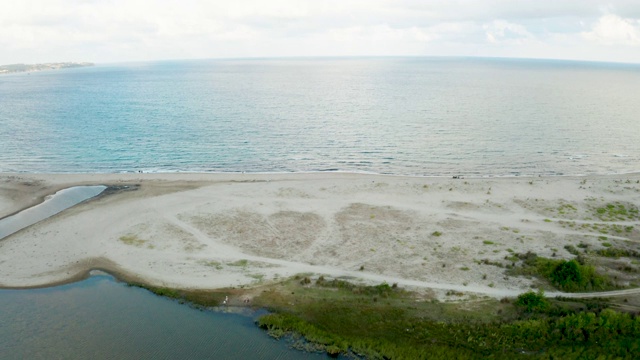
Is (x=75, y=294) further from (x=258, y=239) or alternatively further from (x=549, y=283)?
(x=549, y=283)

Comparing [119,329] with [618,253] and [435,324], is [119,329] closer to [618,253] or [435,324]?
[435,324]

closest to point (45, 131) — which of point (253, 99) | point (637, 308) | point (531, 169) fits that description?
point (253, 99)

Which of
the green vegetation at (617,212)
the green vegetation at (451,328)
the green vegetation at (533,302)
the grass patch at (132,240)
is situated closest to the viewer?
the green vegetation at (451,328)

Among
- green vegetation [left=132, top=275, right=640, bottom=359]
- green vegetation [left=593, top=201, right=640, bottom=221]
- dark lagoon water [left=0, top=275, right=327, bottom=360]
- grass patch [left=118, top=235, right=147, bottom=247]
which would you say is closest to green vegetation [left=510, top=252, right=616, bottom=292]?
green vegetation [left=132, top=275, right=640, bottom=359]

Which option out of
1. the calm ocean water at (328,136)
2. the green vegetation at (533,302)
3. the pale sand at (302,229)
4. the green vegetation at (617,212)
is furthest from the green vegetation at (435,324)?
the calm ocean water at (328,136)

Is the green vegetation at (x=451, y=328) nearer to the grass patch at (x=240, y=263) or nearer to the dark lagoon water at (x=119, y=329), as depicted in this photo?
the dark lagoon water at (x=119, y=329)

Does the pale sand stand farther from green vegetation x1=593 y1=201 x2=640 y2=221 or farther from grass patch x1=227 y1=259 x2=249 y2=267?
green vegetation x1=593 y1=201 x2=640 y2=221
